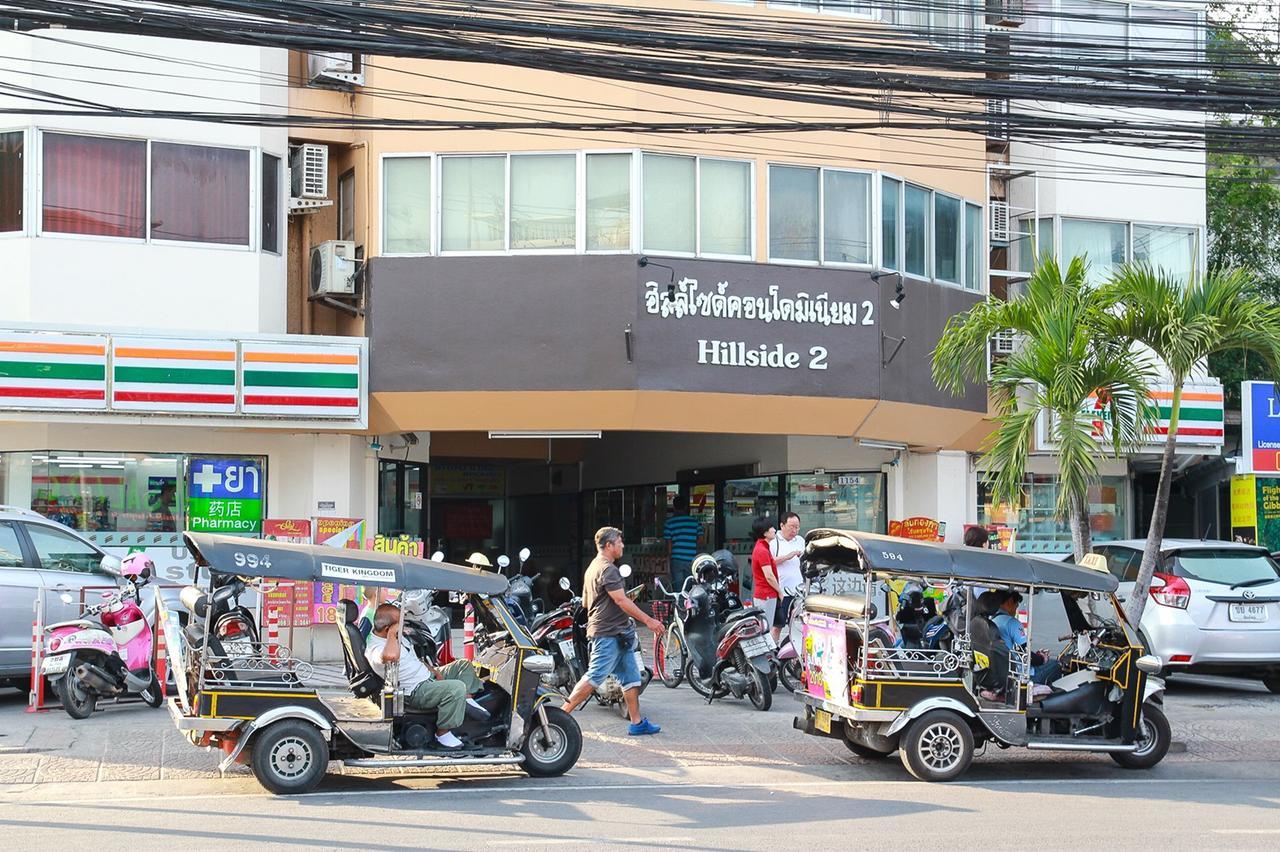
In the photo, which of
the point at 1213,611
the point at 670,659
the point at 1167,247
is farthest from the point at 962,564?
the point at 1167,247

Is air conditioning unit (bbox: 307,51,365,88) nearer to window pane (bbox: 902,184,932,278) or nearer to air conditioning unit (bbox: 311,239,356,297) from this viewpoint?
air conditioning unit (bbox: 311,239,356,297)

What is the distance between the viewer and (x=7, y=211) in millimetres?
17094

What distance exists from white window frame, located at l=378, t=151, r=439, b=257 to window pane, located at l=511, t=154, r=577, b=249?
0.96m

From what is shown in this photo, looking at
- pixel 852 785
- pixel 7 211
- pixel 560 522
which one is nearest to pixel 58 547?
pixel 7 211

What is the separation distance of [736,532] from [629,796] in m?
12.2

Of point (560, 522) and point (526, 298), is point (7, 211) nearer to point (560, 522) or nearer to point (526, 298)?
point (526, 298)

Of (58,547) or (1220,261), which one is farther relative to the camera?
(1220,261)

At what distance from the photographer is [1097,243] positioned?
71.1 feet

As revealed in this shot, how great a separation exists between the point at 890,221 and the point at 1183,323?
6462mm

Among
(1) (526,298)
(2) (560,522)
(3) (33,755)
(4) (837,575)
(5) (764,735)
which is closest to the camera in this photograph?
(3) (33,755)

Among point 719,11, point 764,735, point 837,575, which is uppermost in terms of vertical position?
point 719,11

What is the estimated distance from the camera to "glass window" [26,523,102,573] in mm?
14539

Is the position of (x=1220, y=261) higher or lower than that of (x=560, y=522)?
higher

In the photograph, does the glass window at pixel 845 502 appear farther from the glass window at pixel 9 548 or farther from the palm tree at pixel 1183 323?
the glass window at pixel 9 548
